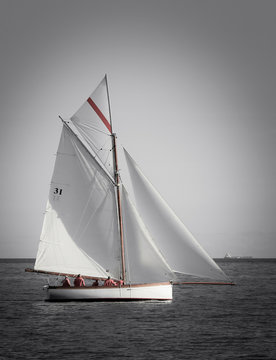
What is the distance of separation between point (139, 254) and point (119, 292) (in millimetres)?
3275

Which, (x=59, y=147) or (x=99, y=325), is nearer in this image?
(x=99, y=325)

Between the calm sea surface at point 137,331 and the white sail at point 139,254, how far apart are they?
8.30 ft

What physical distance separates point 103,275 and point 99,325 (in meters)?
9.40

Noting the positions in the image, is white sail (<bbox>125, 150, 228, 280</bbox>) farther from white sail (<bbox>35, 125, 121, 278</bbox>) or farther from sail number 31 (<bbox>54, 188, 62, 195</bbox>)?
sail number 31 (<bbox>54, 188, 62, 195</bbox>)

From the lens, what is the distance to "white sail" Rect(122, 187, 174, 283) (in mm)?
48250

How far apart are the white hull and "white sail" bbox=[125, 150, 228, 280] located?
9.51ft

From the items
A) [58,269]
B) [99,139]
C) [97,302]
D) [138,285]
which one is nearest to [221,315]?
[138,285]

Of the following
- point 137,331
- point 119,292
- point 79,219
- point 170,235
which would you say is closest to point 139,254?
point 119,292

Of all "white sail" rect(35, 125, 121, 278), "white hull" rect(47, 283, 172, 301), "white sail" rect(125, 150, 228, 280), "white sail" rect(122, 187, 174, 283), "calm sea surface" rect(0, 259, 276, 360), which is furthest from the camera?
"white sail" rect(35, 125, 121, 278)

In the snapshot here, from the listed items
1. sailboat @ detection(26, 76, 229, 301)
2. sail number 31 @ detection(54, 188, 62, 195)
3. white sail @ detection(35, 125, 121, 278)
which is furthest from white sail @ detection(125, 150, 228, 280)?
sail number 31 @ detection(54, 188, 62, 195)

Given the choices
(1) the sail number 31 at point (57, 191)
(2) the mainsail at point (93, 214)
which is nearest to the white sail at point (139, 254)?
(2) the mainsail at point (93, 214)

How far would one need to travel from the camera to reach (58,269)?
50.7 metres

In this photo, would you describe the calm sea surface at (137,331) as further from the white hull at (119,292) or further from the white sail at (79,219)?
the white sail at (79,219)

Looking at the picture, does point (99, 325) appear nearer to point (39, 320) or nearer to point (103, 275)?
point (39, 320)
